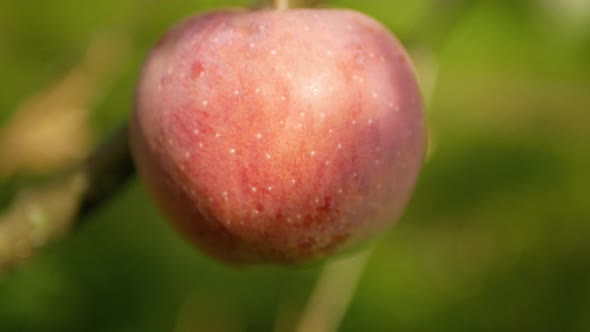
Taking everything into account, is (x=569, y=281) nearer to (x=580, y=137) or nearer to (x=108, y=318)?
(x=580, y=137)

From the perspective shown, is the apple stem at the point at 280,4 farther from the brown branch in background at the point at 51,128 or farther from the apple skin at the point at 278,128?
the brown branch in background at the point at 51,128

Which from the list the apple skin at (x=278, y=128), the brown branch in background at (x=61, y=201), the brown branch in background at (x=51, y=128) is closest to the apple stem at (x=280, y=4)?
the apple skin at (x=278, y=128)

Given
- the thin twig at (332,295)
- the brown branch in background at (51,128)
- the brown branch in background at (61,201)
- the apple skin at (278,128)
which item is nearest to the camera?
the apple skin at (278,128)

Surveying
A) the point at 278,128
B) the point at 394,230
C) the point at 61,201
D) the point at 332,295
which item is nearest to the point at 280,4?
the point at 278,128

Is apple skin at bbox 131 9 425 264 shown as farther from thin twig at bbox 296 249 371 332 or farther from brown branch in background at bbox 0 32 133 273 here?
thin twig at bbox 296 249 371 332

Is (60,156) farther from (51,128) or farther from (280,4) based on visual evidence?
(280,4)

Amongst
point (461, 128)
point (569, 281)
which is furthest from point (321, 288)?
point (461, 128)
